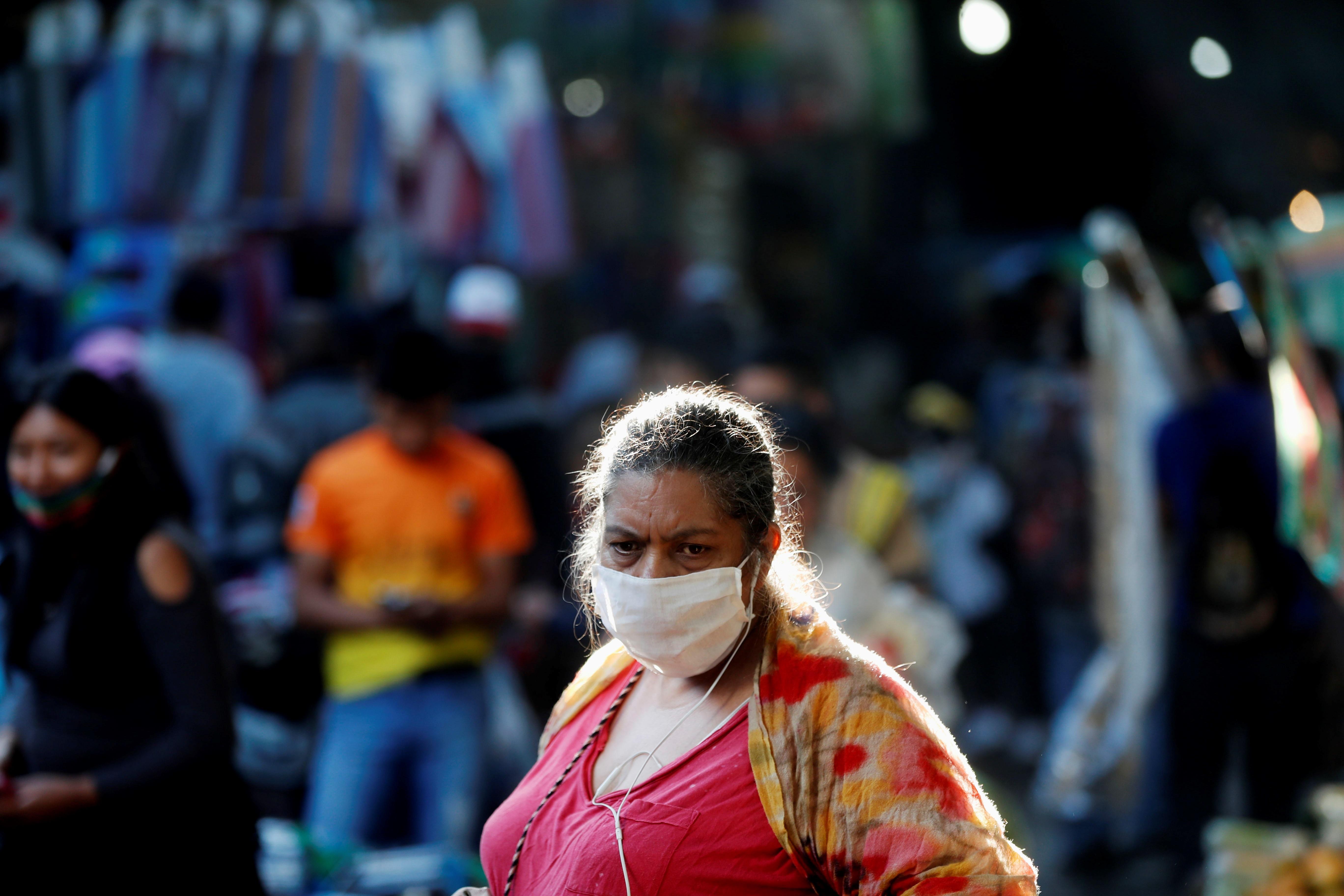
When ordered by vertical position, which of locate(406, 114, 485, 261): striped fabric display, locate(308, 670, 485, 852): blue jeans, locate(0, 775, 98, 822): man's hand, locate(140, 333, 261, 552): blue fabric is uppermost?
locate(406, 114, 485, 261): striped fabric display

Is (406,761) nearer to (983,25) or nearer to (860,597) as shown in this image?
(860,597)

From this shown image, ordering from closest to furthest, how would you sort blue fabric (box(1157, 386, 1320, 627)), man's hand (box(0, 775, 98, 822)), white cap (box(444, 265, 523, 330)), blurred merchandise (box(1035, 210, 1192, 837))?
man's hand (box(0, 775, 98, 822))
blue fabric (box(1157, 386, 1320, 627))
blurred merchandise (box(1035, 210, 1192, 837))
white cap (box(444, 265, 523, 330))

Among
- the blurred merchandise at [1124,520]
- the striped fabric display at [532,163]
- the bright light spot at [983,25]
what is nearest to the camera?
the blurred merchandise at [1124,520]

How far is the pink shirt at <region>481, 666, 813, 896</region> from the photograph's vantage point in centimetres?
161

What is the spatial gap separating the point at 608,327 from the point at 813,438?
3.24 m

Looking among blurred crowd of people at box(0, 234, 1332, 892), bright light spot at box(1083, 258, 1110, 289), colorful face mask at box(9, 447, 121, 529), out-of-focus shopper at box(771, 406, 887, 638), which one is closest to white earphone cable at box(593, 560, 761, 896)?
blurred crowd of people at box(0, 234, 1332, 892)

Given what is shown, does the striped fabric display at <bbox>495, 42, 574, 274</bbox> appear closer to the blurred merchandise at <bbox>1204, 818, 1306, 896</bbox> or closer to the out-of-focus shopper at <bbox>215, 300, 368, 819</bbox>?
the out-of-focus shopper at <bbox>215, 300, 368, 819</bbox>

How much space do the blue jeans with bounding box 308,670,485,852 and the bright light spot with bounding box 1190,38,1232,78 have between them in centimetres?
484

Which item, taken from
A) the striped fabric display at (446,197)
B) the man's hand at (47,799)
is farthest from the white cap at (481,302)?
the man's hand at (47,799)

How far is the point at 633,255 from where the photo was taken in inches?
276

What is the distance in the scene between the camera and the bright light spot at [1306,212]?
216 inches

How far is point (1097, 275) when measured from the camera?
5.00m

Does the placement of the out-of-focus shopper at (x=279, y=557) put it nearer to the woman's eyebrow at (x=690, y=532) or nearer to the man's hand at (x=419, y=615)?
the man's hand at (x=419, y=615)

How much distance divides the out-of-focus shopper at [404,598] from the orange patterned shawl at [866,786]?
8.06 feet
